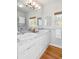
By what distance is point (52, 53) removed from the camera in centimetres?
229

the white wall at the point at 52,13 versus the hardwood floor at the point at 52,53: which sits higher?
the white wall at the point at 52,13

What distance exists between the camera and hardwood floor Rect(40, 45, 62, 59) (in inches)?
82.2

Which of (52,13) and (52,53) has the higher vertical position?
(52,13)

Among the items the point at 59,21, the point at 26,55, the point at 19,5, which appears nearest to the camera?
the point at 19,5

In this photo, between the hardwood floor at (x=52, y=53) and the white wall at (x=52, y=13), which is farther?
the white wall at (x=52, y=13)

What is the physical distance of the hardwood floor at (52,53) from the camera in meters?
→ 2.09

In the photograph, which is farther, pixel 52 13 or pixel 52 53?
pixel 52 13

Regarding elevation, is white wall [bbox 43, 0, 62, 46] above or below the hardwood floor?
above
